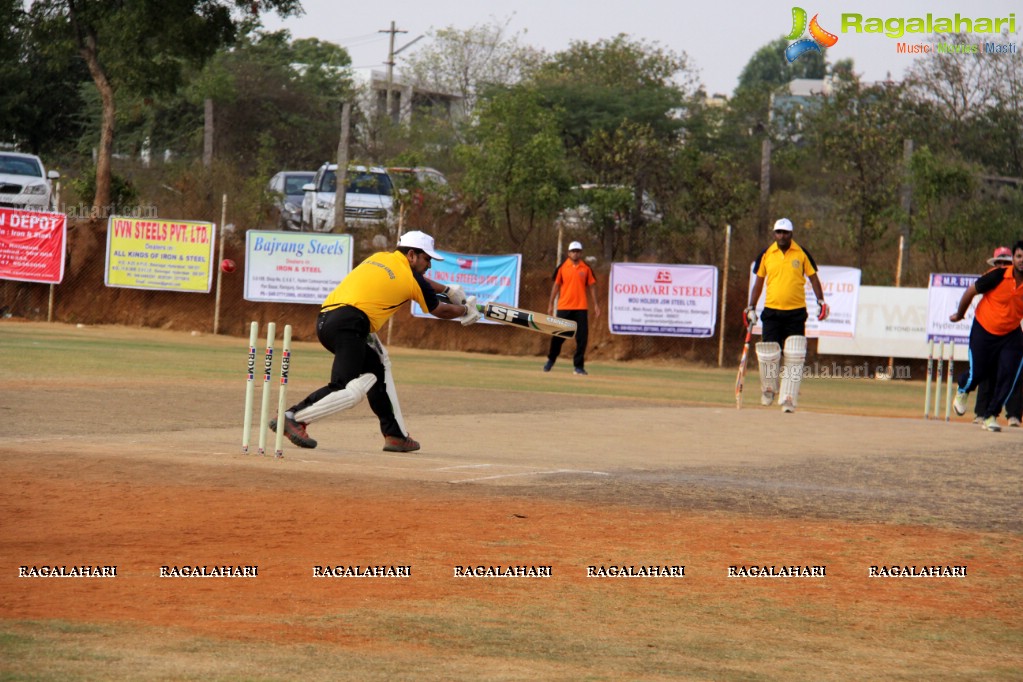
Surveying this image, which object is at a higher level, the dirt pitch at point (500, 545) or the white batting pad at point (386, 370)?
the white batting pad at point (386, 370)

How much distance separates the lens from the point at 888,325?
28.2 metres

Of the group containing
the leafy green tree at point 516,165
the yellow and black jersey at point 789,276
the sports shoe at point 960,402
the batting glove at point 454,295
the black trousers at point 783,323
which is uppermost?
the leafy green tree at point 516,165

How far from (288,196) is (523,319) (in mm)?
26852

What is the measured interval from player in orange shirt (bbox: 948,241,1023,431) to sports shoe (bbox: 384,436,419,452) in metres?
7.35

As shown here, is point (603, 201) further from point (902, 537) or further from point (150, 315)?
point (902, 537)

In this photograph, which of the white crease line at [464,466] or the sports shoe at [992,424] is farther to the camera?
the sports shoe at [992,424]

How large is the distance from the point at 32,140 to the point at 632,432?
43573 mm

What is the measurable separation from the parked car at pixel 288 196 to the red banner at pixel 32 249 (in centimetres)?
613

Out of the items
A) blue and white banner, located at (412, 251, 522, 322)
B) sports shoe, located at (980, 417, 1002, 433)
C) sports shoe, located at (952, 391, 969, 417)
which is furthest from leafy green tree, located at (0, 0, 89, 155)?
sports shoe, located at (980, 417, 1002, 433)

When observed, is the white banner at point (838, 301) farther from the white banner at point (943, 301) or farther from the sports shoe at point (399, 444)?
the sports shoe at point (399, 444)

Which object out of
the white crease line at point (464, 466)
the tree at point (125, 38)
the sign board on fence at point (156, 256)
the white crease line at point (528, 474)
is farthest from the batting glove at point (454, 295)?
the tree at point (125, 38)

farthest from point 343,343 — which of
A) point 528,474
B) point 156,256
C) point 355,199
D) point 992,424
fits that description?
point 355,199

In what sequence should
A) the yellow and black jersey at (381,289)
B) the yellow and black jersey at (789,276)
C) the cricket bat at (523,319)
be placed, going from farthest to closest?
the yellow and black jersey at (789,276)
the cricket bat at (523,319)
the yellow and black jersey at (381,289)

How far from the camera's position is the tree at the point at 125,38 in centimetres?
3500
